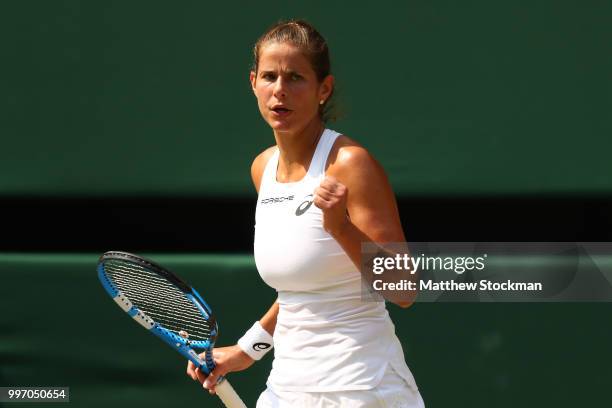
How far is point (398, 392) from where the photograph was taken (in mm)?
2188

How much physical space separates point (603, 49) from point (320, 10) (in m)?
0.86

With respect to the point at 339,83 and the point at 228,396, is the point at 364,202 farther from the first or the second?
the point at 339,83

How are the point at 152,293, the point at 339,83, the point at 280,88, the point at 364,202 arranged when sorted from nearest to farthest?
the point at 364,202, the point at 280,88, the point at 152,293, the point at 339,83

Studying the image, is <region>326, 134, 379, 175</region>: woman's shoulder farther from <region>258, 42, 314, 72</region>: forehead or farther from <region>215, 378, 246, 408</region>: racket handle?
<region>215, 378, 246, 408</region>: racket handle

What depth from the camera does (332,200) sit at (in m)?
1.98

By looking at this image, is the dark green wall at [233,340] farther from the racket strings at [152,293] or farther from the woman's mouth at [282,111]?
the woman's mouth at [282,111]

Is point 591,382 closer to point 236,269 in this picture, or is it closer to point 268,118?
point 236,269

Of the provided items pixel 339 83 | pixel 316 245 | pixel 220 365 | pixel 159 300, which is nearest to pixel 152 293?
pixel 159 300

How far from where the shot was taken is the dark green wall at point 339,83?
333 cm

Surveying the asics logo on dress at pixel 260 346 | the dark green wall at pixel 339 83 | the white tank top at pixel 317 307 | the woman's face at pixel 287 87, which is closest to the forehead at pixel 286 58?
the woman's face at pixel 287 87

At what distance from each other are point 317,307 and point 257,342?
40 cm

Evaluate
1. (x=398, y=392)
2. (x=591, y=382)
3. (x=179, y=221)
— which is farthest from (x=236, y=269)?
(x=398, y=392)

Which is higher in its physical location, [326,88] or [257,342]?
[326,88]

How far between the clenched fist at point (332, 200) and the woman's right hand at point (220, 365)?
64cm
